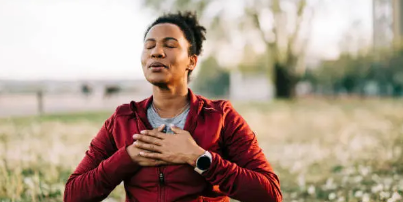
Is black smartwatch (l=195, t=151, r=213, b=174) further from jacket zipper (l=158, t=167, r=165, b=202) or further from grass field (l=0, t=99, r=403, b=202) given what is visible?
grass field (l=0, t=99, r=403, b=202)

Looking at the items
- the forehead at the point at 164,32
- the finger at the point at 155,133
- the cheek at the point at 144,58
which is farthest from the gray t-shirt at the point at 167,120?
the forehead at the point at 164,32

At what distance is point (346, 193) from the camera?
5.24m

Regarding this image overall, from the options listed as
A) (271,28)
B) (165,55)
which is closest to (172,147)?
(165,55)

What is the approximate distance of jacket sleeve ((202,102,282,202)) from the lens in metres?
2.54

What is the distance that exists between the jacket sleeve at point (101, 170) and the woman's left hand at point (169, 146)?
13 centimetres

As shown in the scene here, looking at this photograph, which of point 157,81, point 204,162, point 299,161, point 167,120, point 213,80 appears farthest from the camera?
point 213,80

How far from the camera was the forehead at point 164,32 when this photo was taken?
9.19 feet

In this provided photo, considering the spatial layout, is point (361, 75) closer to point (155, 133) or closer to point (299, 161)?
point (299, 161)

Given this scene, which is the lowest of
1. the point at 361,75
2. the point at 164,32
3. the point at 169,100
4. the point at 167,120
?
the point at 361,75

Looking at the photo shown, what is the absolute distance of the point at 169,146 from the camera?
2.56 metres

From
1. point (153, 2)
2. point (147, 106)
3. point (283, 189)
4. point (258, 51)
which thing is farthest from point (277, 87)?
point (147, 106)

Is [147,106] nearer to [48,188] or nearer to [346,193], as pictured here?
[48,188]

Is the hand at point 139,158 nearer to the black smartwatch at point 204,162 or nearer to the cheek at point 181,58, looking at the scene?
the black smartwatch at point 204,162

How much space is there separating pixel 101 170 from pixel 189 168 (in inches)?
20.1
